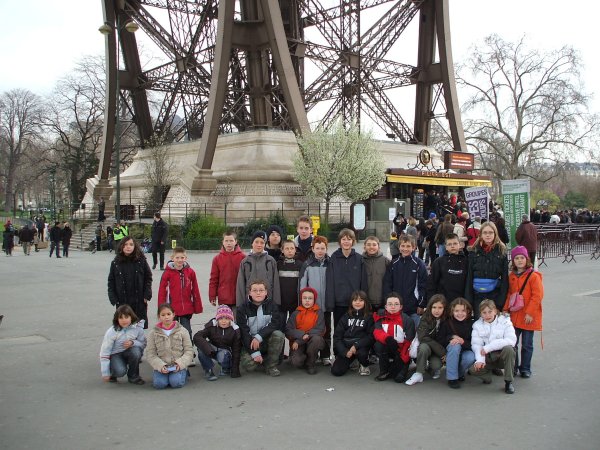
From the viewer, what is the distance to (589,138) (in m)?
46.6

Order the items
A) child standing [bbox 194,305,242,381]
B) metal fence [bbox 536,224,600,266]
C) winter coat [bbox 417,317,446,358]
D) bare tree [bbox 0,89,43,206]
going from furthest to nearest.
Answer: bare tree [bbox 0,89,43,206], metal fence [bbox 536,224,600,266], child standing [bbox 194,305,242,381], winter coat [bbox 417,317,446,358]

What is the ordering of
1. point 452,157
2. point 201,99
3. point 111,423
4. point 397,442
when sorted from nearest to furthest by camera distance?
point 397,442 → point 111,423 → point 452,157 → point 201,99

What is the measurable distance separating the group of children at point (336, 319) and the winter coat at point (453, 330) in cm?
1

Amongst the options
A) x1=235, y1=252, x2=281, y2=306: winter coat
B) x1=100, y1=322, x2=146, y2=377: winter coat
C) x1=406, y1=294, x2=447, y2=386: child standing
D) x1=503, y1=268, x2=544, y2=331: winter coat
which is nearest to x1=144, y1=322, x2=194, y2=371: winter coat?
x1=100, y1=322, x2=146, y2=377: winter coat

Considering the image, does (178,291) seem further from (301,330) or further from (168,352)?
(301,330)

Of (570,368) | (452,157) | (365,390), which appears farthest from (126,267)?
(452,157)

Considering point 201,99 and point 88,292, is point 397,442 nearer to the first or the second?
point 88,292

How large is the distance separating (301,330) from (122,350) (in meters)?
1.86

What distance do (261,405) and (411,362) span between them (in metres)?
2.00

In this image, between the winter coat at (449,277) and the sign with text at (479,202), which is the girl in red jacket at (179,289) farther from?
the sign with text at (479,202)

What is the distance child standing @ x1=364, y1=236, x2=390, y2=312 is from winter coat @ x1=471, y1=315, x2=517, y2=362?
1158 mm

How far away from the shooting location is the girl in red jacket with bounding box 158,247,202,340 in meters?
6.92

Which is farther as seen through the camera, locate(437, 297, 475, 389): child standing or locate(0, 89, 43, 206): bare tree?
locate(0, 89, 43, 206): bare tree

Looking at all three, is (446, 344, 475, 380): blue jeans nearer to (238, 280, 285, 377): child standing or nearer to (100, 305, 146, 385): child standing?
(238, 280, 285, 377): child standing
